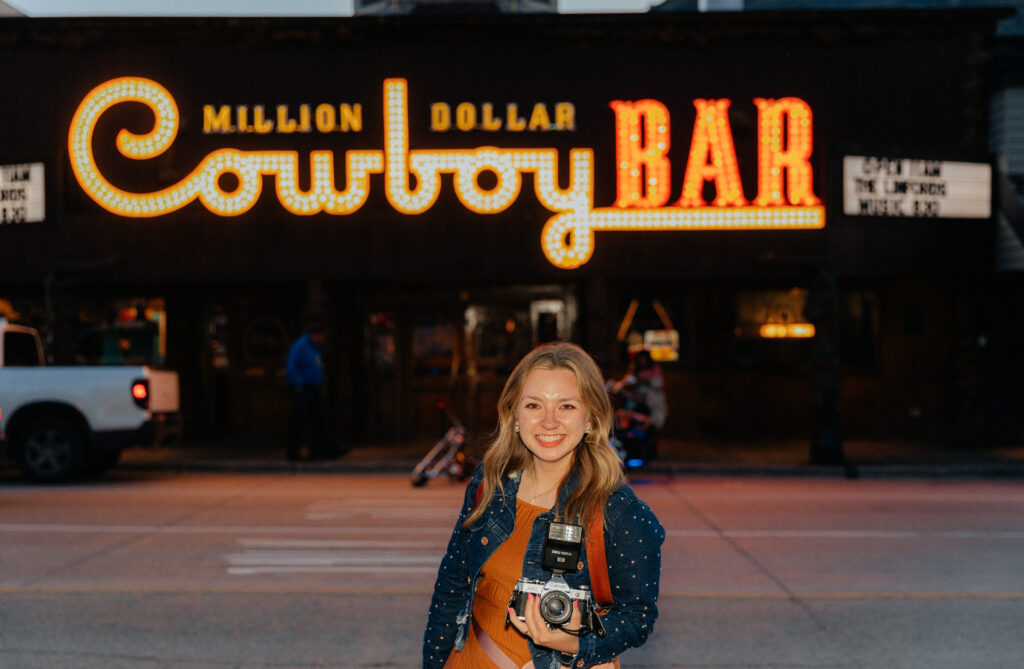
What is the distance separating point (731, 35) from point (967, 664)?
536 inches

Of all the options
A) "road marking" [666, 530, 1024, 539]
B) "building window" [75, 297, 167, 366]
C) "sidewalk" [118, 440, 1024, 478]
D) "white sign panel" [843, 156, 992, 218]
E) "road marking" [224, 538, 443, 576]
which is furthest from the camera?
"building window" [75, 297, 167, 366]

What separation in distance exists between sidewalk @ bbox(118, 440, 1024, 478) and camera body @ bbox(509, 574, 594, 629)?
43.1 ft

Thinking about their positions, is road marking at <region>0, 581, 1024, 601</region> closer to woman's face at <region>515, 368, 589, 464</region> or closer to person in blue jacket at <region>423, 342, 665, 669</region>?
person in blue jacket at <region>423, 342, 665, 669</region>

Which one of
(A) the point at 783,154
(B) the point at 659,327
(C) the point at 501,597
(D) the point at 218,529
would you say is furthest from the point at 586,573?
(B) the point at 659,327

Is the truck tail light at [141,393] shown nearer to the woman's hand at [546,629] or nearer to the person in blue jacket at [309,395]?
the person in blue jacket at [309,395]

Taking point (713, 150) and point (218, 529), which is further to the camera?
point (713, 150)

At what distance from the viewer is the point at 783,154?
16953mm

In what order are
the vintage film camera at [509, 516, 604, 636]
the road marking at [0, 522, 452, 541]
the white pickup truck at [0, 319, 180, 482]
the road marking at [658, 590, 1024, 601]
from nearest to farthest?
the vintage film camera at [509, 516, 604, 636] → the road marking at [658, 590, 1024, 601] → the road marking at [0, 522, 452, 541] → the white pickup truck at [0, 319, 180, 482]

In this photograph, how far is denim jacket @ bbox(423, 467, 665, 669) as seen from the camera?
2650mm

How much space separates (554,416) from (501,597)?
0.50 meters

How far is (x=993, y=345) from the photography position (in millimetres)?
18062

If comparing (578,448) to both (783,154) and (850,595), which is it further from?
(783,154)

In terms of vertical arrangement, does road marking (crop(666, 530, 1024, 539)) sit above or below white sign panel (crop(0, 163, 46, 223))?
below

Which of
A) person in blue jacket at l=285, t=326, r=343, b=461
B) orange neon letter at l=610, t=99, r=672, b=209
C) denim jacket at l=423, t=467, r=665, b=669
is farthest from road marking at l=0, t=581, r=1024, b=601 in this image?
orange neon letter at l=610, t=99, r=672, b=209
